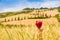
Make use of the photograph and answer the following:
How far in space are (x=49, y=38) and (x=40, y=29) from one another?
75cm

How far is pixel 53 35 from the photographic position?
249 cm

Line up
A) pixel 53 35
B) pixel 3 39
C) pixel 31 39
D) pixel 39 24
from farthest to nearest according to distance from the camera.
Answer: pixel 3 39, pixel 53 35, pixel 31 39, pixel 39 24

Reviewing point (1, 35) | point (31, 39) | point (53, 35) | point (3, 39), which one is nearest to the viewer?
point (31, 39)

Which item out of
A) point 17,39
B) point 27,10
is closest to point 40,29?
point 17,39

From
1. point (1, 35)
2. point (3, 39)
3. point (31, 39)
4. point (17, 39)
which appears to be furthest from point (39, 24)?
point (1, 35)

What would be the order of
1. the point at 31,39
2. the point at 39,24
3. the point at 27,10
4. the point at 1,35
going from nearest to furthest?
the point at 39,24 → the point at 31,39 → the point at 1,35 → the point at 27,10

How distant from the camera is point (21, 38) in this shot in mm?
2367

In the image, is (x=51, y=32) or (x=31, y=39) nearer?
(x=31, y=39)

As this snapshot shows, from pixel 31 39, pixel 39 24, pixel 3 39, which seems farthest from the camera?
pixel 3 39

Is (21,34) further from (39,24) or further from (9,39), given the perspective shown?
(39,24)

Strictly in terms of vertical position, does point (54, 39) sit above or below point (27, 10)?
above

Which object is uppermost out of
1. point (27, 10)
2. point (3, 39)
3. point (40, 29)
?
point (40, 29)

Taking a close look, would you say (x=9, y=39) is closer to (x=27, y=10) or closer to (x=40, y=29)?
Answer: (x=40, y=29)

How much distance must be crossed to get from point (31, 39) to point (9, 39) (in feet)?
0.94
